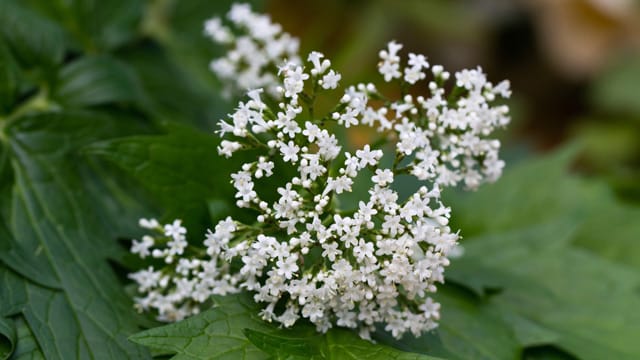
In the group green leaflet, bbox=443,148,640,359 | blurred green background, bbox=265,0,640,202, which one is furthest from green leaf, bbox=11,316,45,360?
blurred green background, bbox=265,0,640,202

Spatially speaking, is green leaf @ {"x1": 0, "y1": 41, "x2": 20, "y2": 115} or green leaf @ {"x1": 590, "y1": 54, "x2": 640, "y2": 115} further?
green leaf @ {"x1": 590, "y1": 54, "x2": 640, "y2": 115}

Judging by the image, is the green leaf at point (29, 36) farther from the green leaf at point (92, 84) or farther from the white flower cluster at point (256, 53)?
the white flower cluster at point (256, 53)

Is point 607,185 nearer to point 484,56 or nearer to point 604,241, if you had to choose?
point 604,241

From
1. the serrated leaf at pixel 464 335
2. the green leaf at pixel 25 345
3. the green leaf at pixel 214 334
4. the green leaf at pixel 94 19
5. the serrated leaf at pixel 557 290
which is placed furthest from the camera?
the green leaf at pixel 94 19

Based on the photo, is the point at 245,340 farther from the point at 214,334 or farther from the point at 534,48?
the point at 534,48

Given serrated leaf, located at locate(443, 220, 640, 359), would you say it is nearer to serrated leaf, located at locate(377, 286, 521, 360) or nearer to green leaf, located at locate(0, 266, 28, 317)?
serrated leaf, located at locate(377, 286, 521, 360)

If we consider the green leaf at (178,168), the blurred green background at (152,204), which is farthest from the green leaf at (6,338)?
the green leaf at (178,168)
